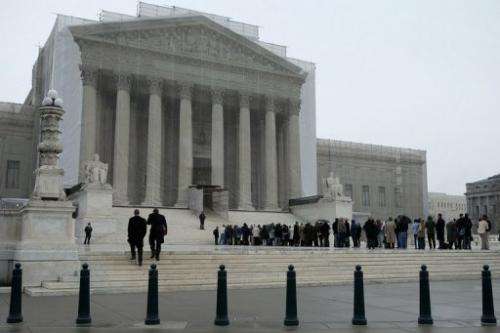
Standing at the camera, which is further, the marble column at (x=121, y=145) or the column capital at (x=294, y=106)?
the column capital at (x=294, y=106)

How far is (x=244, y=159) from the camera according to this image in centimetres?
4656

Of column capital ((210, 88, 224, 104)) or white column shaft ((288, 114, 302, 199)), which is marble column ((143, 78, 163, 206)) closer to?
column capital ((210, 88, 224, 104))

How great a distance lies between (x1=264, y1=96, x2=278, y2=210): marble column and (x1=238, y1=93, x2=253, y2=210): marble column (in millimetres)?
1639

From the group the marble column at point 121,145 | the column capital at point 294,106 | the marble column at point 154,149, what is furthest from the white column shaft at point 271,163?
the marble column at point 121,145

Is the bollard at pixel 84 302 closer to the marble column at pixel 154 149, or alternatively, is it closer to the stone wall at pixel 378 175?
the marble column at pixel 154 149

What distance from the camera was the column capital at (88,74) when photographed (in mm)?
41719

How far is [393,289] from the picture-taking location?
47.1 ft

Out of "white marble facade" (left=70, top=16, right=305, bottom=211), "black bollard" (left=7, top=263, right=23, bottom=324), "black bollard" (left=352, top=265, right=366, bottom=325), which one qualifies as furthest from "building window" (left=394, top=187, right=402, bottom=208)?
"black bollard" (left=7, top=263, right=23, bottom=324)

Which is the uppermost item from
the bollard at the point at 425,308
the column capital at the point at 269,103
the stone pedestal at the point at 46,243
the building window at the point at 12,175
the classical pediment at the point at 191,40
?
the classical pediment at the point at 191,40

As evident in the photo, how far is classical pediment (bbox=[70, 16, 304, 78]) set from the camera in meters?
42.9

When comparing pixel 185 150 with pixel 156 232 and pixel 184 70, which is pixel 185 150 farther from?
pixel 156 232

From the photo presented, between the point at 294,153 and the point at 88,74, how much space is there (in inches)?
717

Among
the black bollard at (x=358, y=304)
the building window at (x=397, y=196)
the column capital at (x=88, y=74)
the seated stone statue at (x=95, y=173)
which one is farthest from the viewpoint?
the building window at (x=397, y=196)

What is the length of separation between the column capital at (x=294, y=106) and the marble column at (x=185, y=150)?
378 inches
